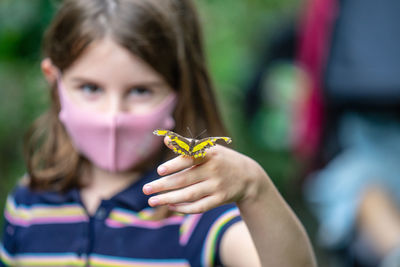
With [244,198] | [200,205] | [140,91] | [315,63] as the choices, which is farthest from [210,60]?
[200,205]

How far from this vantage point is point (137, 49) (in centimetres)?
175

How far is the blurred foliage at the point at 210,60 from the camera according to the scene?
346cm

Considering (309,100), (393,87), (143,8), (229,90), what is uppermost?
(143,8)

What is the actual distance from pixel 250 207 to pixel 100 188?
0.81 meters

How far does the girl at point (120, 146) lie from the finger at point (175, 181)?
0.35m

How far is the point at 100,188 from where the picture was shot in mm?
1997

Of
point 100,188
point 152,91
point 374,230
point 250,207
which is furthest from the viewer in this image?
point 374,230

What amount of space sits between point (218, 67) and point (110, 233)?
8.06 ft

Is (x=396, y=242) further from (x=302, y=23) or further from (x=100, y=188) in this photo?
(x=302, y=23)

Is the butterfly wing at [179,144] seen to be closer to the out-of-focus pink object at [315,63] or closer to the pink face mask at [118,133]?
the pink face mask at [118,133]

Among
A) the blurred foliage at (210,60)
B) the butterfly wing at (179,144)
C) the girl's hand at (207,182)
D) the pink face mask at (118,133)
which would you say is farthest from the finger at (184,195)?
the blurred foliage at (210,60)

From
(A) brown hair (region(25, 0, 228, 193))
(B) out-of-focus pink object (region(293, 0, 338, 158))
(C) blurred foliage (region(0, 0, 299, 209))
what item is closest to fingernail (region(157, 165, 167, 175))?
(A) brown hair (region(25, 0, 228, 193))

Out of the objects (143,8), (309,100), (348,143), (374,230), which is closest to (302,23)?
(309,100)

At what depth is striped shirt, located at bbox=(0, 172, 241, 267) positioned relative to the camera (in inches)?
67.8
